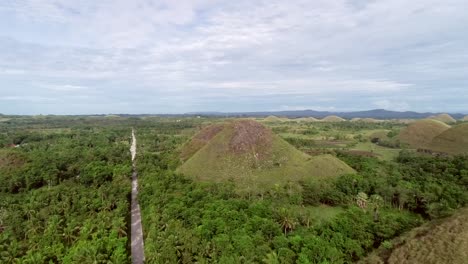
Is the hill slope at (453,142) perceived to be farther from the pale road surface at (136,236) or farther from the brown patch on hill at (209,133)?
the pale road surface at (136,236)

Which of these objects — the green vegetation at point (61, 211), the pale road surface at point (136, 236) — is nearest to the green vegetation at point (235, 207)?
the green vegetation at point (61, 211)

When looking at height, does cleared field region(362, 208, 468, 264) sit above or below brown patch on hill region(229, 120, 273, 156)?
below

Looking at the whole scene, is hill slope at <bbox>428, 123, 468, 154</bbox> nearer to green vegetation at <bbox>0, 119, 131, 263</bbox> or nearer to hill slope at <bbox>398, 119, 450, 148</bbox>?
hill slope at <bbox>398, 119, 450, 148</bbox>

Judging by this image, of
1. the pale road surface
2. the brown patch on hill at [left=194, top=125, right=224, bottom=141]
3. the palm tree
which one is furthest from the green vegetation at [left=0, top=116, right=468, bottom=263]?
the brown patch on hill at [left=194, top=125, right=224, bottom=141]

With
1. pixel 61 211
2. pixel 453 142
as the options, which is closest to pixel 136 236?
pixel 61 211

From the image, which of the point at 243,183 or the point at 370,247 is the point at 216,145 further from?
the point at 370,247

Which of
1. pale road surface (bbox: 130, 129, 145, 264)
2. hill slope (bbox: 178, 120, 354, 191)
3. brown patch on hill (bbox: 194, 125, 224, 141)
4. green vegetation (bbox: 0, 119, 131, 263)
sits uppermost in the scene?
brown patch on hill (bbox: 194, 125, 224, 141)

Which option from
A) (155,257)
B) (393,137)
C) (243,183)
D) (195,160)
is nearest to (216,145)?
(195,160)
